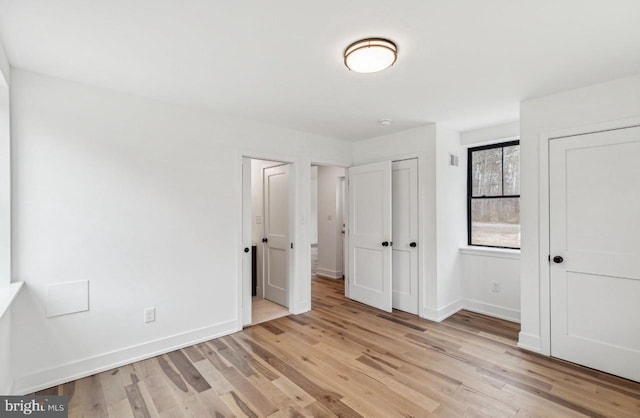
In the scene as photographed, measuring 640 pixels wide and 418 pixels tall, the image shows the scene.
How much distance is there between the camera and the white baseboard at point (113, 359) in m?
2.32

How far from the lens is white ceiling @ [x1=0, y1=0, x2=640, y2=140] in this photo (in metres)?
1.64

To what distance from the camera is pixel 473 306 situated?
4.15m

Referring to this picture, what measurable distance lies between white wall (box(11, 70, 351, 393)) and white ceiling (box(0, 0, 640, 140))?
0.29m

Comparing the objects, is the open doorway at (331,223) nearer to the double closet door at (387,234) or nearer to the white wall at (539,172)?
the double closet door at (387,234)

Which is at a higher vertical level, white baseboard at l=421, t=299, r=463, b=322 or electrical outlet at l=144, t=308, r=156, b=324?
electrical outlet at l=144, t=308, r=156, b=324

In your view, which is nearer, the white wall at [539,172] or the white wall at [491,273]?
the white wall at [539,172]

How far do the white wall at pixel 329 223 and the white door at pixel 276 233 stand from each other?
1.85 m

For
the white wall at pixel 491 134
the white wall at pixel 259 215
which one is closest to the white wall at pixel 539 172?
the white wall at pixel 491 134

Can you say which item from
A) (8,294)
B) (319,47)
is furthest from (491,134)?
(8,294)

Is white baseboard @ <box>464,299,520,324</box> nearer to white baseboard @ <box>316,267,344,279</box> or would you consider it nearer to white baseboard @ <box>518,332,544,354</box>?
white baseboard @ <box>518,332,544,354</box>

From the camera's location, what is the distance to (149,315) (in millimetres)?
2883

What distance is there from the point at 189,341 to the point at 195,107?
2371 mm

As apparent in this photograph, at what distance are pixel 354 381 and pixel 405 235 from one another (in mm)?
2156

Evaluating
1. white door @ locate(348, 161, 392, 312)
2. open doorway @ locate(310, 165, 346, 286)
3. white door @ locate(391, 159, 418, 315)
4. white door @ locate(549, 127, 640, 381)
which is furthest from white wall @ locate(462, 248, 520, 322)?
open doorway @ locate(310, 165, 346, 286)
